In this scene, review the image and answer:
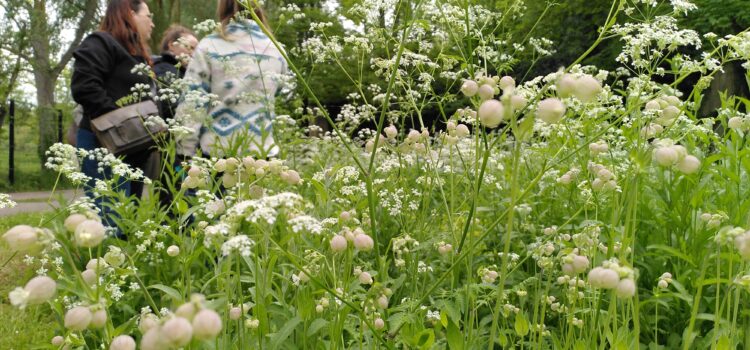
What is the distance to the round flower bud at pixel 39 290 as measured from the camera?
2.87 ft

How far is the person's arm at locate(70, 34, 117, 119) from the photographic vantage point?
411 centimetres

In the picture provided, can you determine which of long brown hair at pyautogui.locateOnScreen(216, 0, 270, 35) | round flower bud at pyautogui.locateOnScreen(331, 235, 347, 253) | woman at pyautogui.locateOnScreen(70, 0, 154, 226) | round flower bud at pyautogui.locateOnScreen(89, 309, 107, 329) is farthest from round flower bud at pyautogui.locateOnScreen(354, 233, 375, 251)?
woman at pyautogui.locateOnScreen(70, 0, 154, 226)

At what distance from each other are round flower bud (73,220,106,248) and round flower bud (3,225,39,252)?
0.07 m

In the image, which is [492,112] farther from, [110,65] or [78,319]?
[110,65]

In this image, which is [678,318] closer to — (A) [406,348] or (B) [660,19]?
(B) [660,19]

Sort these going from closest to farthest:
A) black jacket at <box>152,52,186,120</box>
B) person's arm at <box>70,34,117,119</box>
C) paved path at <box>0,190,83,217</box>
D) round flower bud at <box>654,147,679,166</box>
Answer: round flower bud at <box>654,147,679,166</box>, person's arm at <box>70,34,117,119</box>, black jacket at <box>152,52,186,120</box>, paved path at <box>0,190,83,217</box>

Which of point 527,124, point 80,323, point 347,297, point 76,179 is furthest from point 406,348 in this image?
point 76,179

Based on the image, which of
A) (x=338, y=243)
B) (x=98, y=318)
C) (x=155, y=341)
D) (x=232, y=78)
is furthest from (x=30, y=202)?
(x=155, y=341)

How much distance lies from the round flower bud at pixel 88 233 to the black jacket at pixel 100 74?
357 centimetres

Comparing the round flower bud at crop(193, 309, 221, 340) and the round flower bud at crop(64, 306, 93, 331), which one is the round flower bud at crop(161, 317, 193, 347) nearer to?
the round flower bud at crop(193, 309, 221, 340)

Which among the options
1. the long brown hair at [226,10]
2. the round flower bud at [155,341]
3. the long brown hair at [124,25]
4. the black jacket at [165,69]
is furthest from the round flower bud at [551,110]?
the black jacket at [165,69]

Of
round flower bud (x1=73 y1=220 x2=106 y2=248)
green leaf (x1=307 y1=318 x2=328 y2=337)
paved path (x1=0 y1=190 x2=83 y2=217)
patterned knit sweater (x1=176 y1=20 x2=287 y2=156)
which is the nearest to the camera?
round flower bud (x1=73 y1=220 x2=106 y2=248)

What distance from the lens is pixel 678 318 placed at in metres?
2.62

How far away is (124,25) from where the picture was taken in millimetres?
4348
